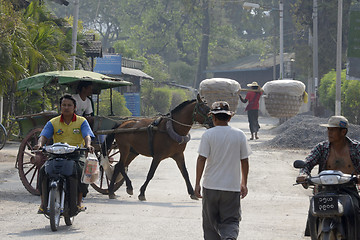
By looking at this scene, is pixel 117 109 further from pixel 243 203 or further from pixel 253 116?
pixel 243 203

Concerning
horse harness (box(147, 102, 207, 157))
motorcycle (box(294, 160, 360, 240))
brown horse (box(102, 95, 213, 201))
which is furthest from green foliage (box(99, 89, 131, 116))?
motorcycle (box(294, 160, 360, 240))

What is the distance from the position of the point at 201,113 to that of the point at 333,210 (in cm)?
676

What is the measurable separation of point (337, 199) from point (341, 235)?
1.09 feet

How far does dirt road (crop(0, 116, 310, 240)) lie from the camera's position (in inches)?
357

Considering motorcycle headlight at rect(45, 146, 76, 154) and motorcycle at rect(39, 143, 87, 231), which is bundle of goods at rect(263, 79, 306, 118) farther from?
motorcycle headlight at rect(45, 146, 76, 154)

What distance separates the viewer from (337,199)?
21.8 ft

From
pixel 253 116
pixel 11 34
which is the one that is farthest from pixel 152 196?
pixel 253 116

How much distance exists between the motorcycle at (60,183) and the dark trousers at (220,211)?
8.45 feet

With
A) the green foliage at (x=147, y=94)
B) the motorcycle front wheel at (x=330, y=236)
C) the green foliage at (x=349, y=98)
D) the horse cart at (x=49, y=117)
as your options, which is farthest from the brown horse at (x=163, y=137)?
the green foliage at (x=147, y=94)

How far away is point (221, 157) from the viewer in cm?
720

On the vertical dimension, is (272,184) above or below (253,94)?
below

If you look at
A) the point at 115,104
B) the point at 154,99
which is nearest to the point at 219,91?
the point at 115,104

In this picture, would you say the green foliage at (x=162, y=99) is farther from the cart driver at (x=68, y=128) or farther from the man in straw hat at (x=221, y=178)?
the man in straw hat at (x=221, y=178)

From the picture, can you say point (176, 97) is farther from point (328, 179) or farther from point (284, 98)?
point (328, 179)
